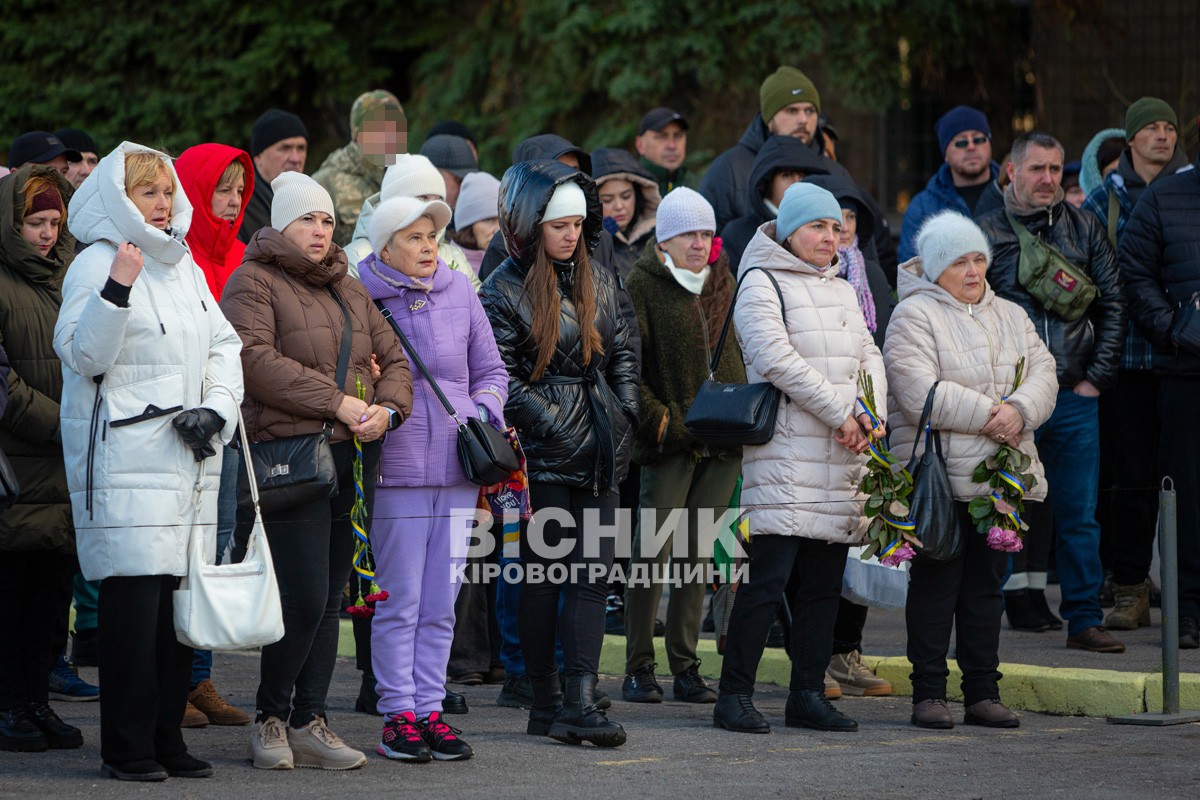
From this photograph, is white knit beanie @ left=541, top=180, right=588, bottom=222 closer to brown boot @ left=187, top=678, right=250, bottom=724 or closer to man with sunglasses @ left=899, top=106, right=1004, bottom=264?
brown boot @ left=187, top=678, right=250, bottom=724

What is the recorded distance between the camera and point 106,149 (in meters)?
19.0

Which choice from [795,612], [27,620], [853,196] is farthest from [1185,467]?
[27,620]

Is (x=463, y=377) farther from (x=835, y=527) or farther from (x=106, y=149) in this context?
(x=106, y=149)

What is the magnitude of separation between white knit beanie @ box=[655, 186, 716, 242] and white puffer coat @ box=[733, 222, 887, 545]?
2.24ft

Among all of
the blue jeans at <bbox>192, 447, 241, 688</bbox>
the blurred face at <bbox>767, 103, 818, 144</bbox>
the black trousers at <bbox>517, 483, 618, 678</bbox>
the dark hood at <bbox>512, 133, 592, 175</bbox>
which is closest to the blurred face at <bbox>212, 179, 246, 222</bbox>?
the blue jeans at <bbox>192, 447, 241, 688</bbox>

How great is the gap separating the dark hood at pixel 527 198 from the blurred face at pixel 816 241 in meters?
0.93

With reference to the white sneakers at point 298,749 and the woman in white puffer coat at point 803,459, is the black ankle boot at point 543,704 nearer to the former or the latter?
the woman in white puffer coat at point 803,459

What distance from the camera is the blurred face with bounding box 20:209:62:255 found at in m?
7.23

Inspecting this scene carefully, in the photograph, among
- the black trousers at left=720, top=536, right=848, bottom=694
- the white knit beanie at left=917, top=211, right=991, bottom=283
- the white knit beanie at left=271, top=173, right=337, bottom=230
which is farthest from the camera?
the white knit beanie at left=917, top=211, right=991, bottom=283

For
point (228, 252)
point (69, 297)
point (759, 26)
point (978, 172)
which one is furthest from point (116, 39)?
point (69, 297)

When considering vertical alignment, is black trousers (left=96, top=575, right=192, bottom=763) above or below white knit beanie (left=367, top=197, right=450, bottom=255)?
below

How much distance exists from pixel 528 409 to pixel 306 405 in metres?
1.15

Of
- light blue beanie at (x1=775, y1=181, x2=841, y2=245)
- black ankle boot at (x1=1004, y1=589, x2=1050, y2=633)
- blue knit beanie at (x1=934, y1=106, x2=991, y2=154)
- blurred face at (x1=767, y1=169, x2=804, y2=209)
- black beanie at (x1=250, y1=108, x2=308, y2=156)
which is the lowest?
black ankle boot at (x1=1004, y1=589, x2=1050, y2=633)

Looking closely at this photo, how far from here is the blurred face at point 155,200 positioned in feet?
20.7
